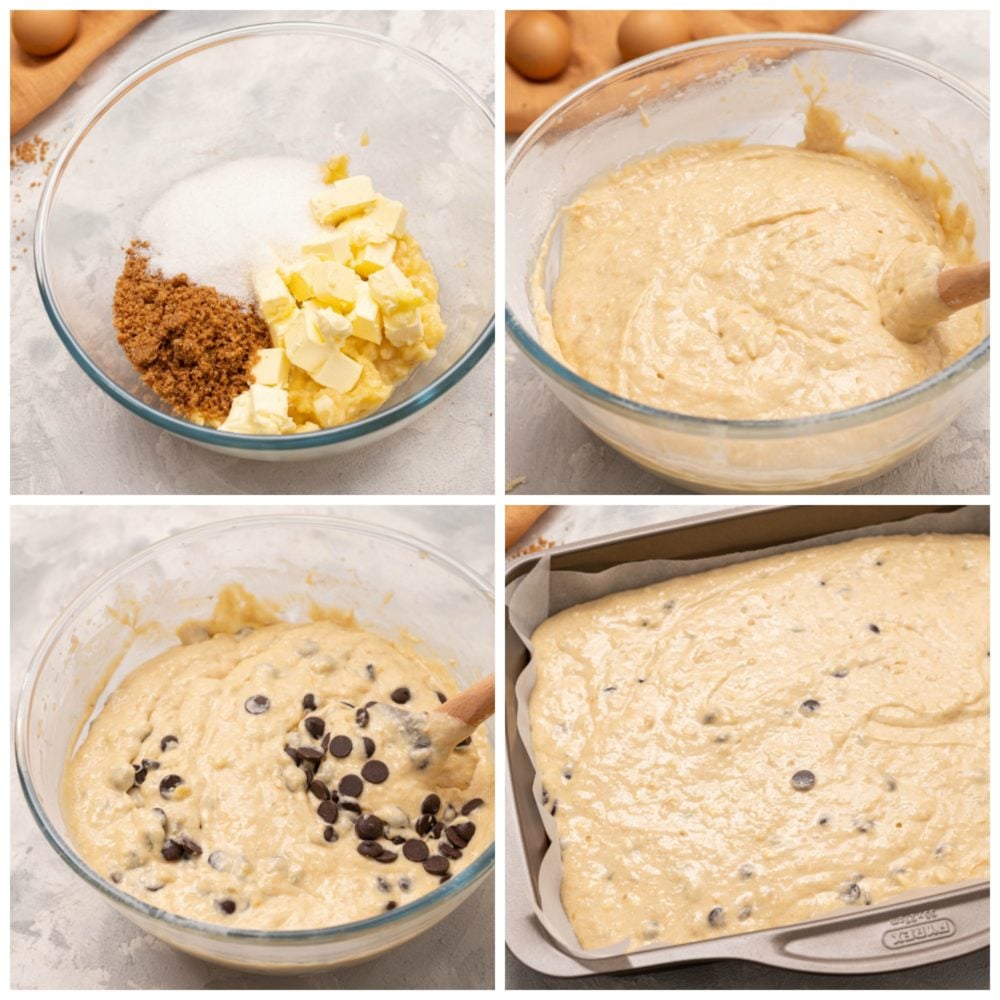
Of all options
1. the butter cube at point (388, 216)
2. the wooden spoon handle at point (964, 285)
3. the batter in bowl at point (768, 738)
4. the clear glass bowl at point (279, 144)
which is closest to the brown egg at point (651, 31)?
the clear glass bowl at point (279, 144)

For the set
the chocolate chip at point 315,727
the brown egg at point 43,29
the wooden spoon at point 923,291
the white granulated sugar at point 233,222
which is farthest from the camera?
the brown egg at point 43,29

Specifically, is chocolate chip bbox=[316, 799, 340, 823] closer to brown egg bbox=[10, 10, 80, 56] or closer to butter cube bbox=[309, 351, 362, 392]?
butter cube bbox=[309, 351, 362, 392]

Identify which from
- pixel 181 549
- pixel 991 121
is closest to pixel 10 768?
pixel 181 549

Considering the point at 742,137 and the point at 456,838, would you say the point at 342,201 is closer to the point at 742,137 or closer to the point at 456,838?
the point at 742,137

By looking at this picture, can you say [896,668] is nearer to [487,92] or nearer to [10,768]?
[487,92]

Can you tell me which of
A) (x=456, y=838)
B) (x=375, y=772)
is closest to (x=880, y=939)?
(x=456, y=838)

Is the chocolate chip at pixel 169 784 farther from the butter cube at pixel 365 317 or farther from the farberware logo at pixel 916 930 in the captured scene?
the farberware logo at pixel 916 930

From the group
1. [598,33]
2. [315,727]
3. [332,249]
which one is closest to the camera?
[315,727]
